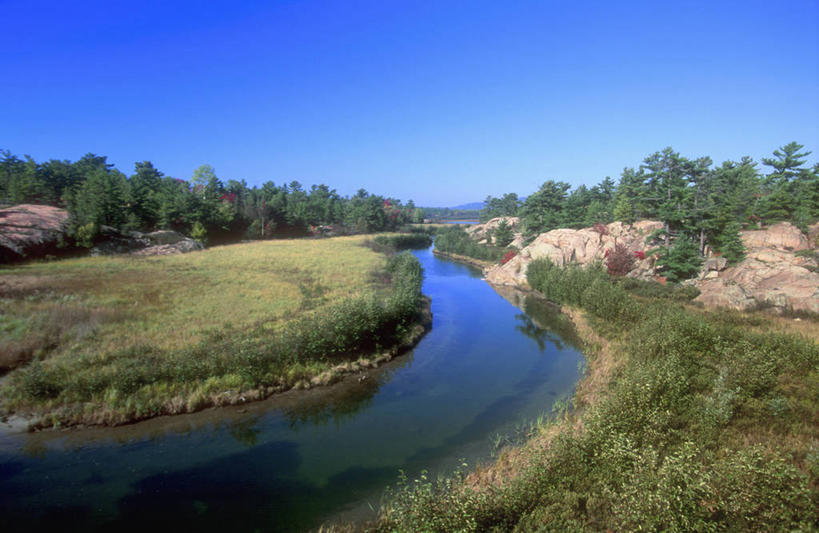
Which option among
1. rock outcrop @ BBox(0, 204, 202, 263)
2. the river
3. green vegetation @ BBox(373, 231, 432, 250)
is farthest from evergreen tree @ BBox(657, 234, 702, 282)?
rock outcrop @ BBox(0, 204, 202, 263)

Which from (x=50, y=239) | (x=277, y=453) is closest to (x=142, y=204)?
(x=50, y=239)

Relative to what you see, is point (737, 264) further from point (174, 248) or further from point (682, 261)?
point (174, 248)

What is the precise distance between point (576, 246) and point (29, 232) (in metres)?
71.3

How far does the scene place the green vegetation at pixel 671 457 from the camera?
26.8 ft

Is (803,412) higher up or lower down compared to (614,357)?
higher up

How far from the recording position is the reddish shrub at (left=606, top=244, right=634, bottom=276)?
152 feet

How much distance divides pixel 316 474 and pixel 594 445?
33.5 feet

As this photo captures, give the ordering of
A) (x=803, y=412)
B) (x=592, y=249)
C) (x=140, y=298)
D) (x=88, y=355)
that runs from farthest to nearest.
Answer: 1. (x=592, y=249)
2. (x=140, y=298)
3. (x=88, y=355)
4. (x=803, y=412)

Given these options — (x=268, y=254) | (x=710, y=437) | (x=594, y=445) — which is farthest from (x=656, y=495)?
(x=268, y=254)

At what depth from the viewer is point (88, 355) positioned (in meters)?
19.7

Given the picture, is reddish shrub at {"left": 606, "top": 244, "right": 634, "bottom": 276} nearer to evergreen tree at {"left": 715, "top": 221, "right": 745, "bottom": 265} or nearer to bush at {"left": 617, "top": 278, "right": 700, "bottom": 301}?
bush at {"left": 617, "top": 278, "right": 700, "bottom": 301}

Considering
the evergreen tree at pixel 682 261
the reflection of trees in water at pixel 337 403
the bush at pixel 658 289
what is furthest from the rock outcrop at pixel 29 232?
the evergreen tree at pixel 682 261

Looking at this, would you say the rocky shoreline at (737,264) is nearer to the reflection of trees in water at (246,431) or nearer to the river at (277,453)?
the river at (277,453)

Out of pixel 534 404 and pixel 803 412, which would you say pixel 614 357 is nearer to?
pixel 534 404
